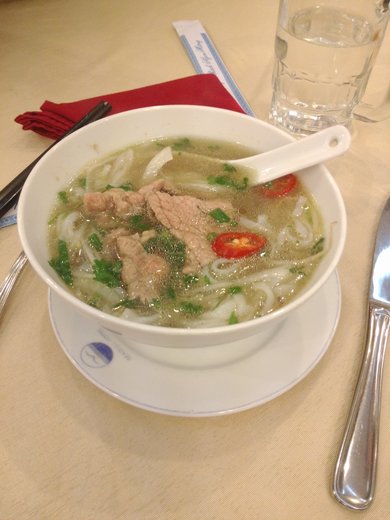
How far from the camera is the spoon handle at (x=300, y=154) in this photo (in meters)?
1.33

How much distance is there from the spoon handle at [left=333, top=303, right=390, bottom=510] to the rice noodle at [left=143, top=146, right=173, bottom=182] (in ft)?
2.95

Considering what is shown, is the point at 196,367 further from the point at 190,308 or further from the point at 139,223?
the point at 139,223

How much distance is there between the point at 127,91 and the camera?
212 cm

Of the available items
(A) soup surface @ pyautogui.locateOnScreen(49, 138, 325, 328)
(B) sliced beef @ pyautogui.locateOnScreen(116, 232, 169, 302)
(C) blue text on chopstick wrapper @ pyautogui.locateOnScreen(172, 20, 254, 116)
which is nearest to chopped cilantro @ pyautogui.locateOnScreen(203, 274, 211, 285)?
(A) soup surface @ pyautogui.locateOnScreen(49, 138, 325, 328)

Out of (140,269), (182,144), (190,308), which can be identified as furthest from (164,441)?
(182,144)

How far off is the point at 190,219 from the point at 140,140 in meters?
0.43

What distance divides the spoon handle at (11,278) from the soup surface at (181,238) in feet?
0.82

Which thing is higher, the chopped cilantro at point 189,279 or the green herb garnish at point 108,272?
the green herb garnish at point 108,272

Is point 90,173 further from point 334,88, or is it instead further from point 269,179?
point 334,88

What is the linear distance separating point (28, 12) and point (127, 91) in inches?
44.5

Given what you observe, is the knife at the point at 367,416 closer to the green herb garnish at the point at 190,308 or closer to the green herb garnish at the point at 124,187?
the green herb garnish at the point at 190,308

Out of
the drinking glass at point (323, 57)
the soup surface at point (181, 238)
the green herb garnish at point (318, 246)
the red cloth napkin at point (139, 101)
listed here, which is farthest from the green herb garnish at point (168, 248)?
the drinking glass at point (323, 57)

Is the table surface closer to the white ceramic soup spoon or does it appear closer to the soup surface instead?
the soup surface

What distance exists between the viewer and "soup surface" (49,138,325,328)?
3.94 ft
